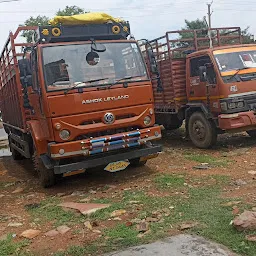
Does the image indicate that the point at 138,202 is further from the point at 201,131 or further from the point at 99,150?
the point at 201,131

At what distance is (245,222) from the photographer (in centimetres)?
376

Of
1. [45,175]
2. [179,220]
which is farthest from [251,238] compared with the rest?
[45,175]

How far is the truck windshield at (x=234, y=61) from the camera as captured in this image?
8133 millimetres

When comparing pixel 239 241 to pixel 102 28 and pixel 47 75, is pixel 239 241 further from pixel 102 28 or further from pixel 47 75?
pixel 102 28

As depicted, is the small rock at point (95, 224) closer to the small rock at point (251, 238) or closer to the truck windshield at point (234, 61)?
the small rock at point (251, 238)

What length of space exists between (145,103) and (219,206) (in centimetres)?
234

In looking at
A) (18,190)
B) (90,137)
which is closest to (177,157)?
(90,137)

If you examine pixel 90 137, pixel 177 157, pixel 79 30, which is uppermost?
pixel 79 30

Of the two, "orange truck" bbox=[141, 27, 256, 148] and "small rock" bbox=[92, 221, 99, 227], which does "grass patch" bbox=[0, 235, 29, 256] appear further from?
"orange truck" bbox=[141, 27, 256, 148]

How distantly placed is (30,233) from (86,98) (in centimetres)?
230

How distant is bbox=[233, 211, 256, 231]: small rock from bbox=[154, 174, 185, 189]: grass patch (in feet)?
6.26

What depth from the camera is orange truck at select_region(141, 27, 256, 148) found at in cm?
798

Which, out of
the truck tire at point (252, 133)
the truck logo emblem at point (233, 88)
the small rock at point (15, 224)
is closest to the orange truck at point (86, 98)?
the small rock at point (15, 224)

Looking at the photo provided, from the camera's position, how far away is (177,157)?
816cm
